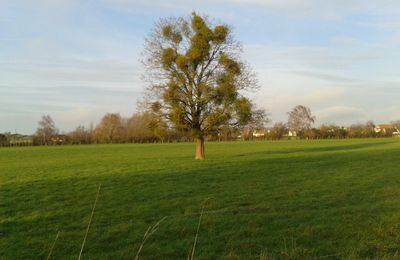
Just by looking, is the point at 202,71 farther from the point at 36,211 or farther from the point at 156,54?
the point at 36,211

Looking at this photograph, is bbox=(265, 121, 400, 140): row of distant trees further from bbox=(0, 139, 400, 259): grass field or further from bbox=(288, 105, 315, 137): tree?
bbox=(0, 139, 400, 259): grass field

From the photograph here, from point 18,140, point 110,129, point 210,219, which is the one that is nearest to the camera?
point 210,219

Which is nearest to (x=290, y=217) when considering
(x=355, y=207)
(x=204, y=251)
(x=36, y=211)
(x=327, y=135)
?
(x=355, y=207)

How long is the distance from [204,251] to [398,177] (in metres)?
15.7

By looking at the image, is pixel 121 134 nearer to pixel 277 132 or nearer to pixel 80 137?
pixel 80 137

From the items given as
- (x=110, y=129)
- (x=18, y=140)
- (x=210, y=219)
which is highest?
(x=110, y=129)

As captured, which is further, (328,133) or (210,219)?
(328,133)

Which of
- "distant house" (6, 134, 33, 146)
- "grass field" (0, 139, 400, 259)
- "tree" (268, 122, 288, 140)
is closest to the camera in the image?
"grass field" (0, 139, 400, 259)

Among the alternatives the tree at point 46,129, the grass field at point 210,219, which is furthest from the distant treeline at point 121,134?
the grass field at point 210,219

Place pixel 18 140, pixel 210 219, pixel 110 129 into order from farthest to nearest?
pixel 110 129 < pixel 18 140 < pixel 210 219

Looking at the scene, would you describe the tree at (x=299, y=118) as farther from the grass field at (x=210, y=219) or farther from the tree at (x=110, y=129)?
the grass field at (x=210, y=219)

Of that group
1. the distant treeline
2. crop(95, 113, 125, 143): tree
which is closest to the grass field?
the distant treeline

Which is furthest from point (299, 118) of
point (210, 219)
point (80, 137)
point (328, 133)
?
point (210, 219)

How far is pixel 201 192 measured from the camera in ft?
54.1
